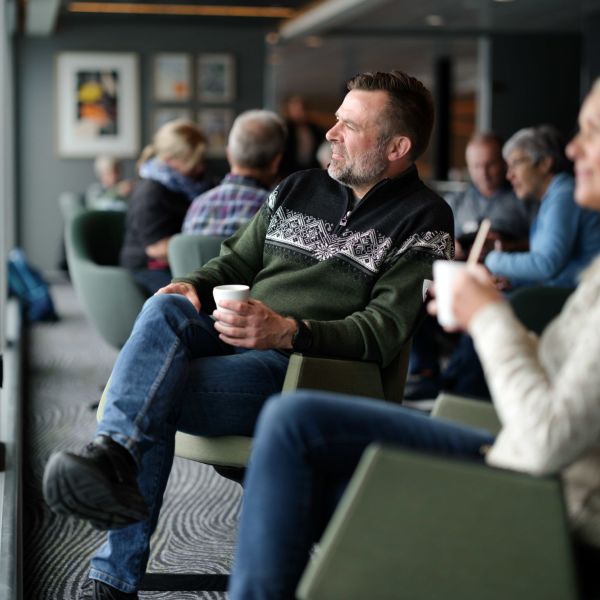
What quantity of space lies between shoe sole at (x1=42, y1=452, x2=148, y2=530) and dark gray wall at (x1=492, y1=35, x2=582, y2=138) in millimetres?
10094

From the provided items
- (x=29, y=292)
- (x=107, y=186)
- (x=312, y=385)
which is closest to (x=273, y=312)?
(x=312, y=385)

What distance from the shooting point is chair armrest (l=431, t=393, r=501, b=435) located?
2.04m

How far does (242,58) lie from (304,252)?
353 inches

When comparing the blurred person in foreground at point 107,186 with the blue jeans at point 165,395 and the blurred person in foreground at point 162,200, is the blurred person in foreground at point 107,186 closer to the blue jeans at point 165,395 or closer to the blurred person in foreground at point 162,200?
the blurred person in foreground at point 162,200

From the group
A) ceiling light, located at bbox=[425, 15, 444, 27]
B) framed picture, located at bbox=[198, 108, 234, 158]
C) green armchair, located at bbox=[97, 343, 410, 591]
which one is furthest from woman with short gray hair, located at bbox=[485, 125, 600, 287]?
framed picture, located at bbox=[198, 108, 234, 158]

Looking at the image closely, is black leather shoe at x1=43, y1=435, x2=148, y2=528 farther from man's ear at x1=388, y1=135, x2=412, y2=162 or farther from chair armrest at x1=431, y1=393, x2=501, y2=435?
man's ear at x1=388, y1=135, x2=412, y2=162

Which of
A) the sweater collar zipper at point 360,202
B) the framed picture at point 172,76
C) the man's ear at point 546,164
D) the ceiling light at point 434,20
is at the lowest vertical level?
the sweater collar zipper at point 360,202

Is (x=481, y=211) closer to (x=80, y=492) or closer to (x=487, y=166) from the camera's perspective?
(x=487, y=166)

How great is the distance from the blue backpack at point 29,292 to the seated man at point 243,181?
157 inches

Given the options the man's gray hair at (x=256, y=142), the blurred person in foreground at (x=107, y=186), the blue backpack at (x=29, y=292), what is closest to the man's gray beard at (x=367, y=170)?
the man's gray hair at (x=256, y=142)

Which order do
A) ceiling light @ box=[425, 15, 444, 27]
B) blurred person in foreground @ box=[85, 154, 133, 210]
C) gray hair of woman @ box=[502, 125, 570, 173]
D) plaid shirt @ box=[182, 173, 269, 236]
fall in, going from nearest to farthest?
plaid shirt @ box=[182, 173, 269, 236] → gray hair of woman @ box=[502, 125, 570, 173] → blurred person in foreground @ box=[85, 154, 133, 210] → ceiling light @ box=[425, 15, 444, 27]

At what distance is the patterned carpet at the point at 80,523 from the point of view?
278 centimetres

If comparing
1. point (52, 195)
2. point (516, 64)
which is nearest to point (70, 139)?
point (52, 195)

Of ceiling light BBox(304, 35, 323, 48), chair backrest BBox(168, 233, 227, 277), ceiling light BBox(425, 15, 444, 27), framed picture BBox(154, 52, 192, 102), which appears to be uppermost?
ceiling light BBox(425, 15, 444, 27)
